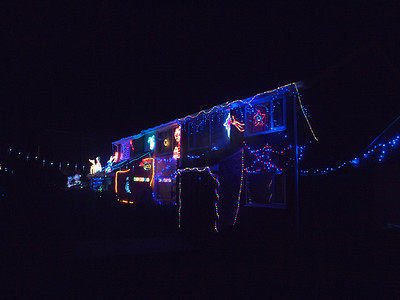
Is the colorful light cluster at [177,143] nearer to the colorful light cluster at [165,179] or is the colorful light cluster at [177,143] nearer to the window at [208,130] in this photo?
the window at [208,130]

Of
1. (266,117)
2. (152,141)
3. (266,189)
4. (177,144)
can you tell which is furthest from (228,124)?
(152,141)

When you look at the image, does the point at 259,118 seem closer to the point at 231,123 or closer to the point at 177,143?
the point at 231,123

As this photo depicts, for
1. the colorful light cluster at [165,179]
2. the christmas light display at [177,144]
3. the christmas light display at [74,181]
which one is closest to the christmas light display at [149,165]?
the colorful light cluster at [165,179]

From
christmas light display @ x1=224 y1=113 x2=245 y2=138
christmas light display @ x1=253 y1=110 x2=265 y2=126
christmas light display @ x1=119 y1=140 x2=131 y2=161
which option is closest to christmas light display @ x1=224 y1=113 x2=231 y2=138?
christmas light display @ x1=224 y1=113 x2=245 y2=138

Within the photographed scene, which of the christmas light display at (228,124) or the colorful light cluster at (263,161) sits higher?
the christmas light display at (228,124)

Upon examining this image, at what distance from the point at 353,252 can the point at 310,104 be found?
14.8ft

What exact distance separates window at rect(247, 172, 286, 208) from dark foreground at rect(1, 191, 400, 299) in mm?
1061

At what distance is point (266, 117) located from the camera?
10.2 meters

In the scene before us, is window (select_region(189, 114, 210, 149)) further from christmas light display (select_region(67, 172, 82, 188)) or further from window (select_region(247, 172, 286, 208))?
christmas light display (select_region(67, 172, 82, 188))

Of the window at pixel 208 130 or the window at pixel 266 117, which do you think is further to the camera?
the window at pixel 208 130

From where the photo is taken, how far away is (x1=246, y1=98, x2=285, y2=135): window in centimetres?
972

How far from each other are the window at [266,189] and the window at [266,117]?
5.43 feet

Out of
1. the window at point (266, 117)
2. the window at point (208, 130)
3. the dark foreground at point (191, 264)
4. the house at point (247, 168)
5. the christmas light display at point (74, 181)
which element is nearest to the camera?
the dark foreground at point (191, 264)

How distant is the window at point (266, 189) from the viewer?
946 cm
